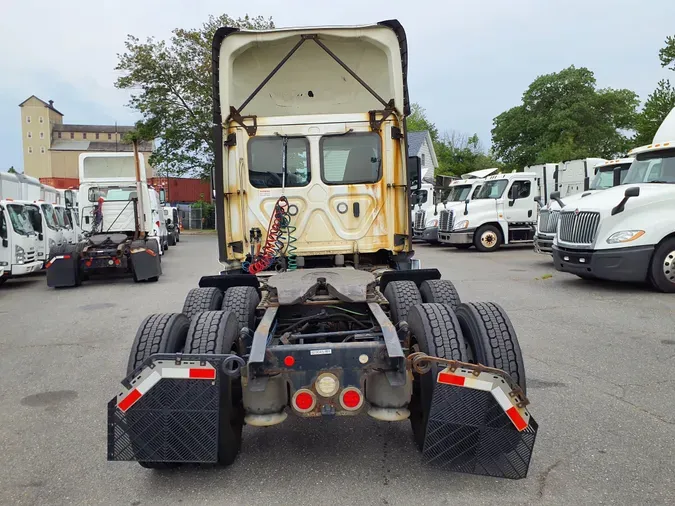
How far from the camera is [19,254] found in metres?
13.1

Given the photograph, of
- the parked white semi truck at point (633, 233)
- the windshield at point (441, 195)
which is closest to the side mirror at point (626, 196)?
the parked white semi truck at point (633, 233)

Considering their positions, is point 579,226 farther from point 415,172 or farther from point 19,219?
point 19,219

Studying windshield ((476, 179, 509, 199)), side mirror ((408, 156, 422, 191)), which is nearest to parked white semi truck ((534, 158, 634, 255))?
windshield ((476, 179, 509, 199))

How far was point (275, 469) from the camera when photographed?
3.67m

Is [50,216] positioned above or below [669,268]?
above

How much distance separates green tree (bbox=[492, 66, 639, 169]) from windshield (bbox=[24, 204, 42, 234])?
127ft

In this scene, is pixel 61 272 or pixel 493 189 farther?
pixel 493 189

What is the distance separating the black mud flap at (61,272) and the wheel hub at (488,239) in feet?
41.8

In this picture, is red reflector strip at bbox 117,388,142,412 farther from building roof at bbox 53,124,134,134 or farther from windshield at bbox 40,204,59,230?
building roof at bbox 53,124,134,134

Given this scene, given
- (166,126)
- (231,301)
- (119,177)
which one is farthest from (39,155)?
Answer: (231,301)

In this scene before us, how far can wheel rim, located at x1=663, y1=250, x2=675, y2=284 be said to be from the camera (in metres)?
9.85

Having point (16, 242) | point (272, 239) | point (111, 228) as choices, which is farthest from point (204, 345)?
point (111, 228)

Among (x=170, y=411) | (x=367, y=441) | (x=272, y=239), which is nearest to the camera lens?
(x=170, y=411)

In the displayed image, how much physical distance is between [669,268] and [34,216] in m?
14.0
